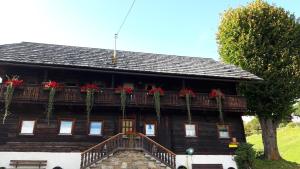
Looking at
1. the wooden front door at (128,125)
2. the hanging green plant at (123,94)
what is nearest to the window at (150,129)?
the wooden front door at (128,125)

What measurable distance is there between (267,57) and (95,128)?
15503 mm

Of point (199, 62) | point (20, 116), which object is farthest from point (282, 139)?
point (20, 116)

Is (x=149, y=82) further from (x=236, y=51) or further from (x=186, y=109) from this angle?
(x=236, y=51)

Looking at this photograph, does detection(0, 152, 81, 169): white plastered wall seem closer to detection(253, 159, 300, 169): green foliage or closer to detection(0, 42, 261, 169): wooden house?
detection(0, 42, 261, 169): wooden house

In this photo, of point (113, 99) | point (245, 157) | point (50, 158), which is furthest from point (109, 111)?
point (245, 157)

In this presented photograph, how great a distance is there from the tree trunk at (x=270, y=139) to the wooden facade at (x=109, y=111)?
15.7ft

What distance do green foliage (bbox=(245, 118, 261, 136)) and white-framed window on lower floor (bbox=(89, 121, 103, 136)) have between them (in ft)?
146

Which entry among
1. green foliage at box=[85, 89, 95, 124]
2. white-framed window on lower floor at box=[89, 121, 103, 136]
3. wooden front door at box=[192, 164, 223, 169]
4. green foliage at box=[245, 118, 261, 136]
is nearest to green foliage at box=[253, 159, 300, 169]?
A: wooden front door at box=[192, 164, 223, 169]

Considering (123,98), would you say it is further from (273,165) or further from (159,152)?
(273,165)

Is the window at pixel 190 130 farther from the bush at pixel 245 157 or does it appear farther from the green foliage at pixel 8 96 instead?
the green foliage at pixel 8 96

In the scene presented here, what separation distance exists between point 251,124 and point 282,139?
2061cm

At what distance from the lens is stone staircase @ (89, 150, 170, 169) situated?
1544 centimetres

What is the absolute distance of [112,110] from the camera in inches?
765

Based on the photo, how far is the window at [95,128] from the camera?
18.8 metres
